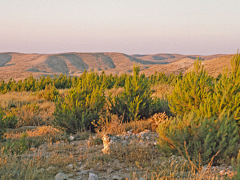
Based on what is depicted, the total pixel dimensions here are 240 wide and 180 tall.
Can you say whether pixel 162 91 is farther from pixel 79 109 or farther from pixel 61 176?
pixel 61 176

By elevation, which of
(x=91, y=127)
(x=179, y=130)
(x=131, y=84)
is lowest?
(x=91, y=127)

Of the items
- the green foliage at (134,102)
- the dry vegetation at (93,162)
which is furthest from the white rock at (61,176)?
the green foliage at (134,102)

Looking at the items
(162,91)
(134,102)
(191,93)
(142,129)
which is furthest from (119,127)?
(162,91)

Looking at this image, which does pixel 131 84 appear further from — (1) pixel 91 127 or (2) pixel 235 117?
(2) pixel 235 117

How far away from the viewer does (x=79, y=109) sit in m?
6.71

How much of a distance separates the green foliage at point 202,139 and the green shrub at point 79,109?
3146 millimetres

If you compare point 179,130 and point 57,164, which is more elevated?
point 179,130

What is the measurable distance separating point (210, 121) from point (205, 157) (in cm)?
80

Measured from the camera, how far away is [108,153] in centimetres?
426

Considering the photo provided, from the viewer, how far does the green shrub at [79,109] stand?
6438mm

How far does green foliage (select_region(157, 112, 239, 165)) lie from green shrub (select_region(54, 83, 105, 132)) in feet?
10.3

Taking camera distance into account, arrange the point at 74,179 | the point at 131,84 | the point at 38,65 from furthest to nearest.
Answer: the point at 38,65, the point at 131,84, the point at 74,179

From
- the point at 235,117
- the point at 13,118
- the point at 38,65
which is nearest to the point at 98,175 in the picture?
the point at 235,117

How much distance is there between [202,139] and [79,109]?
4.13 meters
